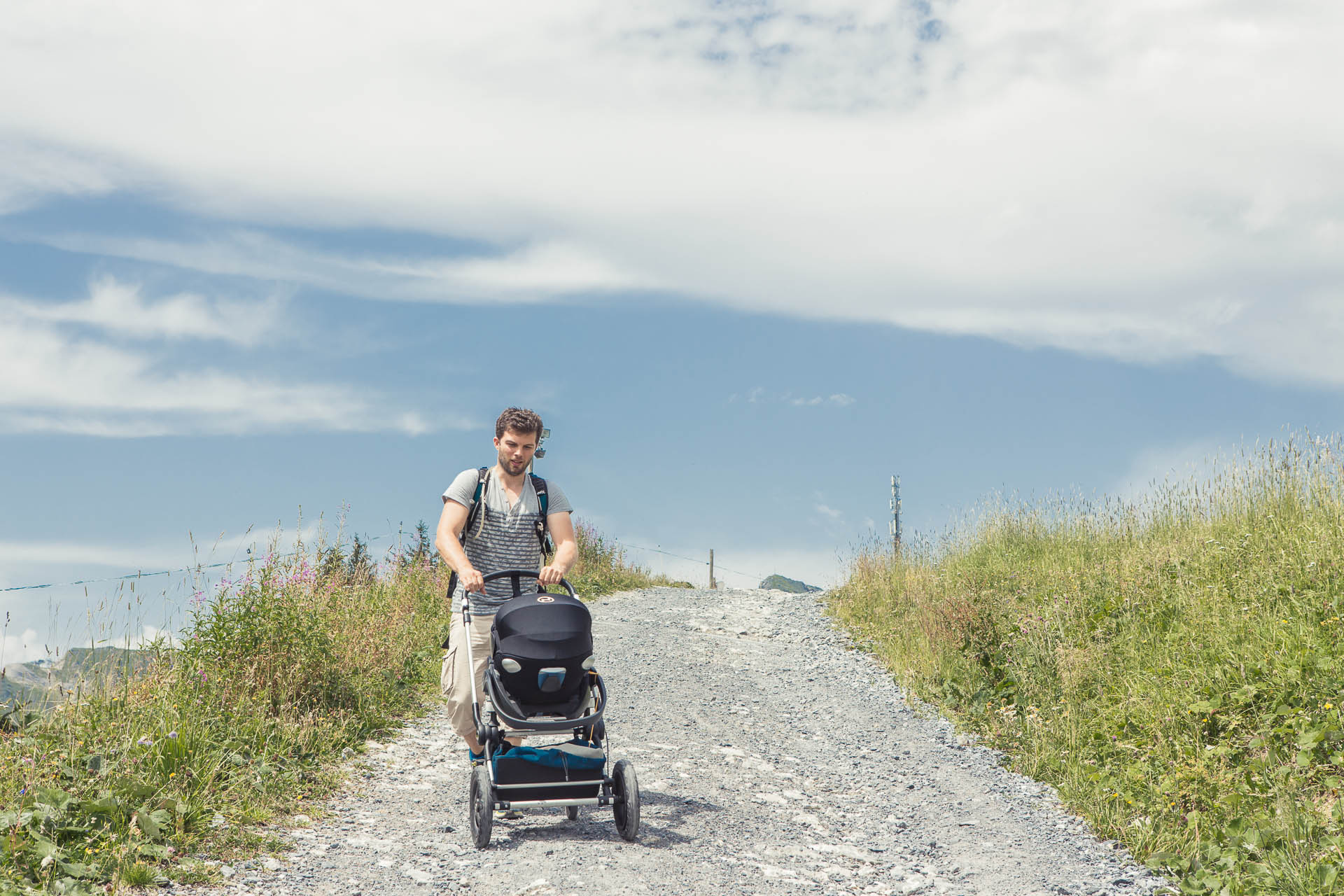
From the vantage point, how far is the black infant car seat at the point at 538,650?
214 inches

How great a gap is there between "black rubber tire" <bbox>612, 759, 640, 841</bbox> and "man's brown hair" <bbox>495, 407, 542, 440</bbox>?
214cm

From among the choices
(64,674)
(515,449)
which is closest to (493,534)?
(515,449)

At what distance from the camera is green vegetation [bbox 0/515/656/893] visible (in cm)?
508

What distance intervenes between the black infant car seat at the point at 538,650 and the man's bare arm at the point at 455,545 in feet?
0.92

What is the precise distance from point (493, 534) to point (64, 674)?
3428 millimetres

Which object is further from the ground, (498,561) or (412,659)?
(498,561)

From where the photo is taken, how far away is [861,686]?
38.3 ft

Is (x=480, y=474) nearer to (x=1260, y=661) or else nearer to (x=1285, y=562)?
(x=1260, y=661)

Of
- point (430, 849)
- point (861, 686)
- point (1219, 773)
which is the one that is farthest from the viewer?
point (861, 686)

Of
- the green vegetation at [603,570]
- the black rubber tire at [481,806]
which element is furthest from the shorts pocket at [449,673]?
the green vegetation at [603,570]

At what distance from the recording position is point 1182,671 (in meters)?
7.45

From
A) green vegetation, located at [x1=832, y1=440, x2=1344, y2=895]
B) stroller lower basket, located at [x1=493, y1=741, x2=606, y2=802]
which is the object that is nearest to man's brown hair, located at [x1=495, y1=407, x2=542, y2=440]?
stroller lower basket, located at [x1=493, y1=741, x2=606, y2=802]

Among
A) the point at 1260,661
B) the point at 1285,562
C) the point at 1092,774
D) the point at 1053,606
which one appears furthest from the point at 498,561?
the point at 1285,562

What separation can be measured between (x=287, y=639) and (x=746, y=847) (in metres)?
4.25
